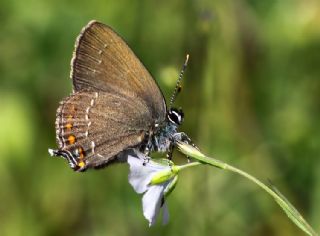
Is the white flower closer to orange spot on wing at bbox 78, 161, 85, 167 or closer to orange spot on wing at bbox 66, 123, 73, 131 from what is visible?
orange spot on wing at bbox 78, 161, 85, 167

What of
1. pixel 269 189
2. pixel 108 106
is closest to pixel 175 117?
pixel 108 106

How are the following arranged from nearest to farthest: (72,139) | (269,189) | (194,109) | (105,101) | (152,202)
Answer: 1. (269,189)
2. (152,202)
3. (72,139)
4. (105,101)
5. (194,109)

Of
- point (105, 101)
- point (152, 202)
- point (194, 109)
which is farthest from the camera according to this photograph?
point (194, 109)

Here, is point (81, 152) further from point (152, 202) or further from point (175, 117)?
point (152, 202)

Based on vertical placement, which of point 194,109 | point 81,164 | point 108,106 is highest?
point 108,106

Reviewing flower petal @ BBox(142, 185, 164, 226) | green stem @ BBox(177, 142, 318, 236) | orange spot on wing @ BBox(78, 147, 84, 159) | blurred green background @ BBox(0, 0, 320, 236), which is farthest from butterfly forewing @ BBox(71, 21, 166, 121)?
blurred green background @ BBox(0, 0, 320, 236)

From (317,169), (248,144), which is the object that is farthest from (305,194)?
(248,144)
